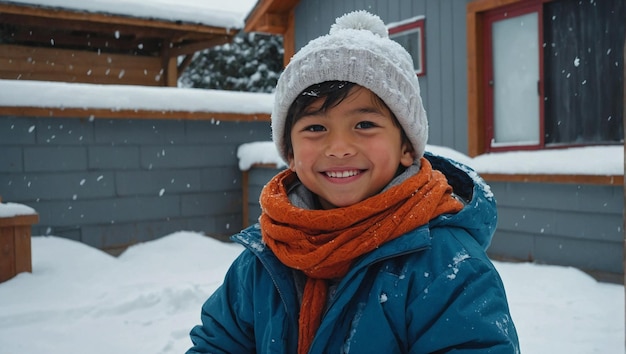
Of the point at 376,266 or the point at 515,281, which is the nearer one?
the point at 376,266

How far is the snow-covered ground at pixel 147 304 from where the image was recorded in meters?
2.94

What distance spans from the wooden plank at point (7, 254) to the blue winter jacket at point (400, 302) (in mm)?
3048

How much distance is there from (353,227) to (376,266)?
111 mm

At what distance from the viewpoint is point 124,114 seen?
5434 mm

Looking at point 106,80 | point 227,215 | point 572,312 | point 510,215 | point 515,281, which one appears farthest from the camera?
point 106,80

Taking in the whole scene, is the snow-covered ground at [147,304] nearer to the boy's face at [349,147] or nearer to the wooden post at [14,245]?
the wooden post at [14,245]

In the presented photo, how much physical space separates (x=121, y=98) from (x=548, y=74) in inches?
169

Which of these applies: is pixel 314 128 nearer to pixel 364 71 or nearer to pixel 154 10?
pixel 364 71

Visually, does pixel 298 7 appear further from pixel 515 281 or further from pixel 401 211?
pixel 401 211

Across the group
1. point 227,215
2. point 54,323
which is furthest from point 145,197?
point 54,323

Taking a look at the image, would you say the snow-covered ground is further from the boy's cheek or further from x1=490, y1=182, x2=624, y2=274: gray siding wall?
the boy's cheek

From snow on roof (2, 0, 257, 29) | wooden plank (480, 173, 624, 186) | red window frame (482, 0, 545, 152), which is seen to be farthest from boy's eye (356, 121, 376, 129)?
snow on roof (2, 0, 257, 29)

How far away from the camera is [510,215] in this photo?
185 inches

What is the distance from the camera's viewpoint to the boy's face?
4.78 feet
